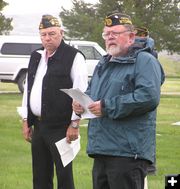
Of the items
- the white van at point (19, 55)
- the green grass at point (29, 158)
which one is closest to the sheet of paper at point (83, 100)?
the green grass at point (29, 158)

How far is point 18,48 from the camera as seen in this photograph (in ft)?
83.1

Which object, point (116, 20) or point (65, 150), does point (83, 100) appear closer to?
point (116, 20)

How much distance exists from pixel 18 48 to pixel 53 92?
19.9 m

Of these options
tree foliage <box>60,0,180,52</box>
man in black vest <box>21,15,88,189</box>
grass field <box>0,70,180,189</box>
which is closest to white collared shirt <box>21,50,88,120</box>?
man in black vest <box>21,15,88,189</box>

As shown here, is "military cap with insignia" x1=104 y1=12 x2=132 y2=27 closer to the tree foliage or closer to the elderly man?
the elderly man

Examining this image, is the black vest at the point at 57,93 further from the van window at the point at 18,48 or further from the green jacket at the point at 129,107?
the van window at the point at 18,48

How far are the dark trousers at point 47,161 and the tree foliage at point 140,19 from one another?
47.2 m

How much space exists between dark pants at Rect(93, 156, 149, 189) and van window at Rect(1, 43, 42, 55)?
20987 mm

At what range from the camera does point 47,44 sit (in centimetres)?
568

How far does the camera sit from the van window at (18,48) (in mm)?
25266

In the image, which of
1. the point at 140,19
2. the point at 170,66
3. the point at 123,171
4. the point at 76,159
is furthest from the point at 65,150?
the point at 170,66

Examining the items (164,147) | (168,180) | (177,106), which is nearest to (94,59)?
(177,106)

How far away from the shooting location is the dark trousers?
18.6 ft

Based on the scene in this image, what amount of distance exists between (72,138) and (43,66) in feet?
2.36
